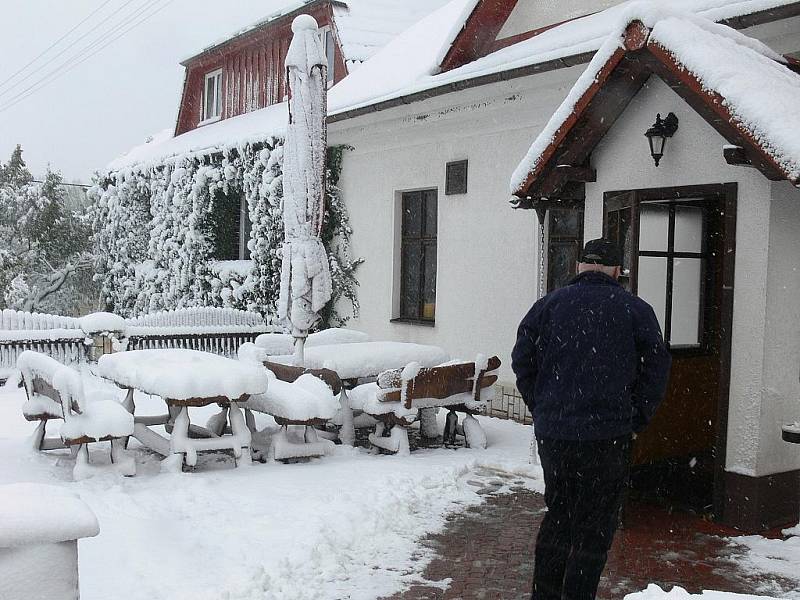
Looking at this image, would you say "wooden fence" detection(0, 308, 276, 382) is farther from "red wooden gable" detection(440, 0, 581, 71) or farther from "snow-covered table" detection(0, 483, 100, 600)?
"snow-covered table" detection(0, 483, 100, 600)

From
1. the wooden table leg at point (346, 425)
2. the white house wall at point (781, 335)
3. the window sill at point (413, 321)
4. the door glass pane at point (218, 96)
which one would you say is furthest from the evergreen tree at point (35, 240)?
the white house wall at point (781, 335)

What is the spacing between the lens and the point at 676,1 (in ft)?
25.7

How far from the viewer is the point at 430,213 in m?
10.8

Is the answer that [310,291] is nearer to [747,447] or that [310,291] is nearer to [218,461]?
[218,461]

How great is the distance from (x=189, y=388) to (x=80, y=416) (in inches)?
31.8

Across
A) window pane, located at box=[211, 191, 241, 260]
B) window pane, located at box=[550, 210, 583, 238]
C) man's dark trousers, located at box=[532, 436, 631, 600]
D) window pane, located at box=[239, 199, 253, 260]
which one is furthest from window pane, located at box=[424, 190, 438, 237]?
man's dark trousers, located at box=[532, 436, 631, 600]

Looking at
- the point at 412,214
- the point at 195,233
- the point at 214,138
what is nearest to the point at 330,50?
the point at 214,138

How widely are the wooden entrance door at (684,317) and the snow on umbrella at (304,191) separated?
288 centimetres

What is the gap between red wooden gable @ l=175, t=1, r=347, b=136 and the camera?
15332 millimetres

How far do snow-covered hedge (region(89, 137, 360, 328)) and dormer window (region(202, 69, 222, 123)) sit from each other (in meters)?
1.95

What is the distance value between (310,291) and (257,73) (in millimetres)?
9957

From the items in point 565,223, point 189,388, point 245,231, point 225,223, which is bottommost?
point 189,388

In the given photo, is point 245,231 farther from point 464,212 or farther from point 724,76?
point 724,76

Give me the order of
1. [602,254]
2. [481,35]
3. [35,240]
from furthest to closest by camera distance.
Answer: [35,240]
[481,35]
[602,254]
